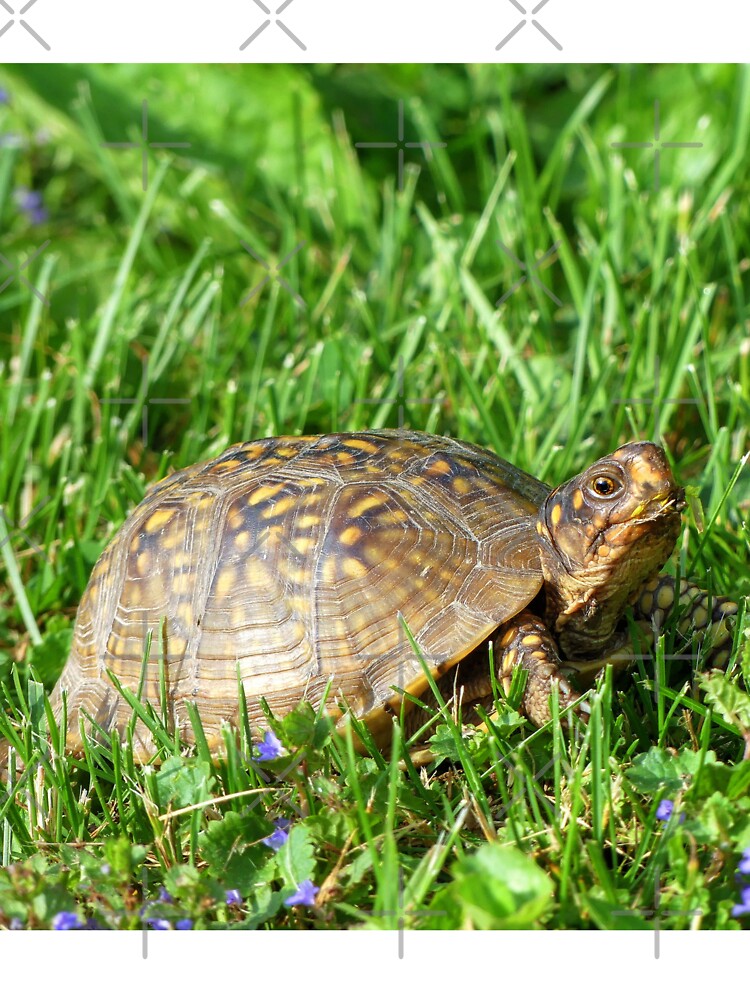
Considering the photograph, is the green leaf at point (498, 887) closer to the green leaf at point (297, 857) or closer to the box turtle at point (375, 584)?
the green leaf at point (297, 857)

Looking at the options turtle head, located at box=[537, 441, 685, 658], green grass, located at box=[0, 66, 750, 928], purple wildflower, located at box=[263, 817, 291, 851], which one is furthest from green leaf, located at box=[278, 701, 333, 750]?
turtle head, located at box=[537, 441, 685, 658]

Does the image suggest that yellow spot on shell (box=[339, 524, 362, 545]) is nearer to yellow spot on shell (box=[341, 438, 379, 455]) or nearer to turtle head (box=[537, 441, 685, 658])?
yellow spot on shell (box=[341, 438, 379, 455])

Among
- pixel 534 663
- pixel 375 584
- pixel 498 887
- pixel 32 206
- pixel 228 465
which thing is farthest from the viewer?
pixel 32 206

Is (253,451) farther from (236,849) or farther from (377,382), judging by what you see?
(377,382)

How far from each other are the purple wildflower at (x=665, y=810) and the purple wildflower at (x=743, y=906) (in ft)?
0.55

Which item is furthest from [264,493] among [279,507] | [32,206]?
[32,206]

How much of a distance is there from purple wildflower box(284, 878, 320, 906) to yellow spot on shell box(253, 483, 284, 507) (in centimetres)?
85

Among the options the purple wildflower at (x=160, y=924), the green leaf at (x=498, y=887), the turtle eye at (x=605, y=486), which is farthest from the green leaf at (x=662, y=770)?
the purple wildflower at (x=160, y=924)

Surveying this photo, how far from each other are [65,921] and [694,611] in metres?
1.42

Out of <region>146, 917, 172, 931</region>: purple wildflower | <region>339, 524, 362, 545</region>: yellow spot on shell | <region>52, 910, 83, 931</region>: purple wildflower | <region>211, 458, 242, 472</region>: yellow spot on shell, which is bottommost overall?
<region>146, 917, 172, 931</region>: purple wildflower

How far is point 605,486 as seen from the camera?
2049mm

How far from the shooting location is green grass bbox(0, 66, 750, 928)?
1.76 metres

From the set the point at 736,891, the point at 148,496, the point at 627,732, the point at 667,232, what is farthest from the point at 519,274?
the point at 736,891
